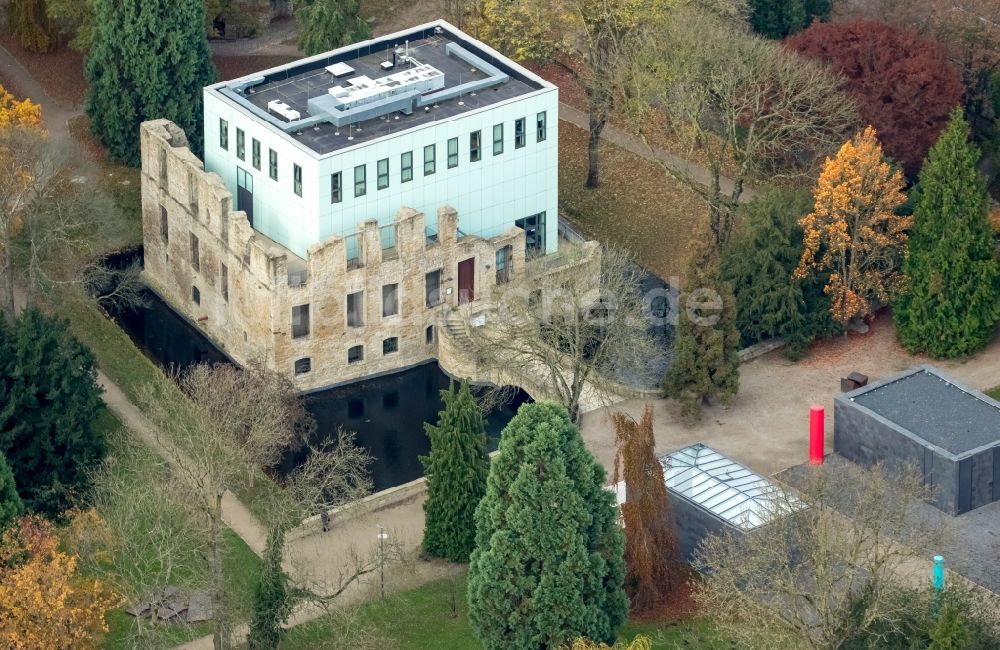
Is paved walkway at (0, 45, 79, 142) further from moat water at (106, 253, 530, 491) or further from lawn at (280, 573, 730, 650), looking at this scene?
lawn at (280, 573, 730, 650)

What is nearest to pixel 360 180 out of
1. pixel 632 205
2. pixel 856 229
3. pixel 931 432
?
pixel 632 205

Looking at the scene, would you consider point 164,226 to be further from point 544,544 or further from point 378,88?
point 544,544

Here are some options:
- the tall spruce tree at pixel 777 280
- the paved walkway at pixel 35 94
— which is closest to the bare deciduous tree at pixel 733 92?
the tall spruce tree at pixel 777 280

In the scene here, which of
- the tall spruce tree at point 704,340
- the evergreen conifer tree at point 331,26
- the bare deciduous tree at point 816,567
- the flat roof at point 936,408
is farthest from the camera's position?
the evergreen conifer tree at point 331,26

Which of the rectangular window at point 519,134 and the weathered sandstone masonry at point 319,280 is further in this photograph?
the rectangular window at point 519,134

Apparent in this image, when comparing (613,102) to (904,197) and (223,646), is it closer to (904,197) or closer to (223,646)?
(904,197)

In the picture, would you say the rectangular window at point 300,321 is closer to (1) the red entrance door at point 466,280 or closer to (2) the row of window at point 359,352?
(2) the row of window at point 359,352
